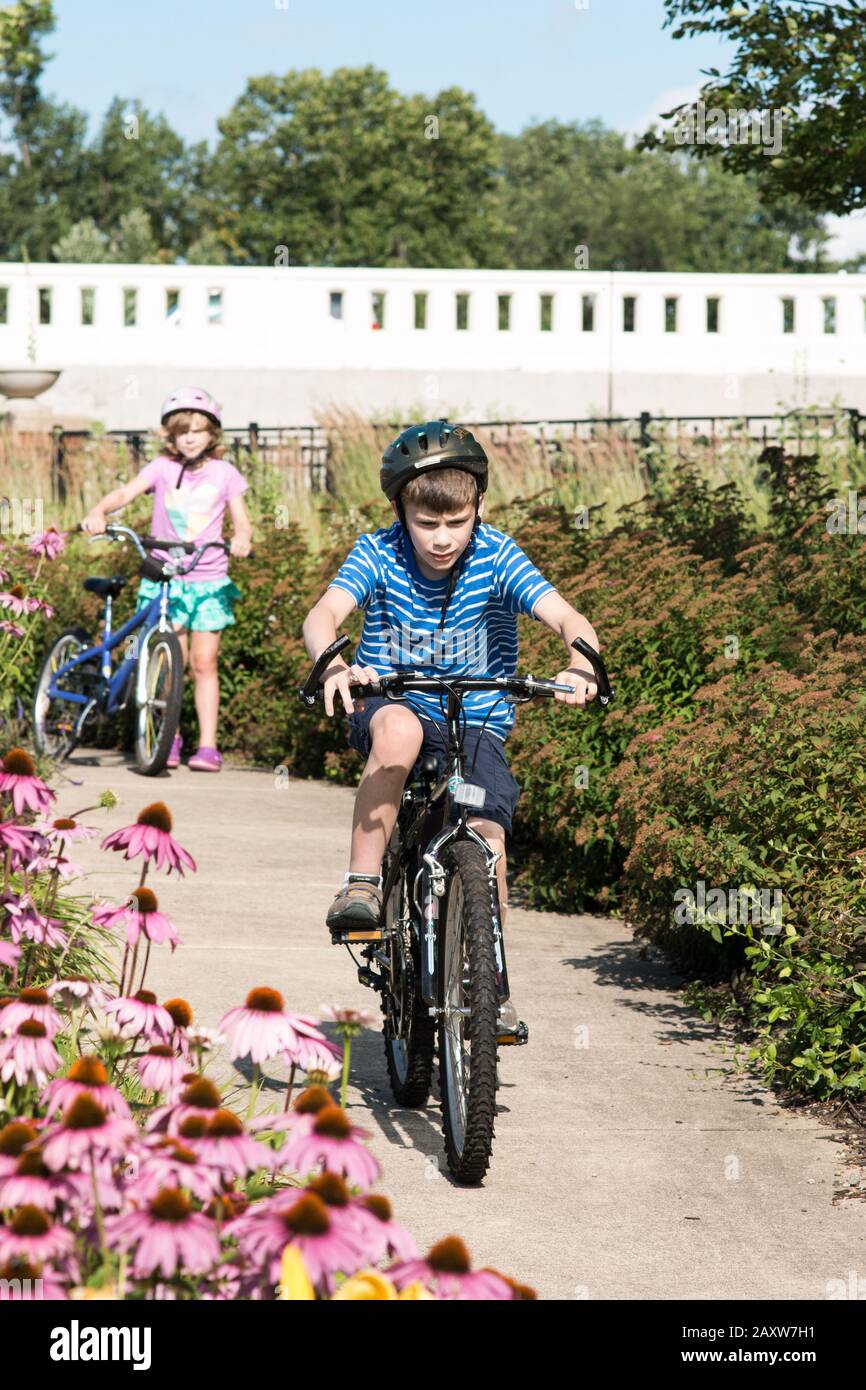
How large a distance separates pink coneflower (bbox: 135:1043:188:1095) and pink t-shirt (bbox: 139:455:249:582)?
23.9ft

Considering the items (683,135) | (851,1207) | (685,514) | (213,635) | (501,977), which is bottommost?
(851,1207)

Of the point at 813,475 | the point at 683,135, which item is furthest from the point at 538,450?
the point at 813,475

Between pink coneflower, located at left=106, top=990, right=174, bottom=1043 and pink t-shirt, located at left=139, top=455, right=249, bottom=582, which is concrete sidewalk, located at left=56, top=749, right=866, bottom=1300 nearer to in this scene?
pink coneflower, located at left=106, top=990, right=174, bottom=1043

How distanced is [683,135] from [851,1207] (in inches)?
337

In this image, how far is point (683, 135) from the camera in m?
11.6

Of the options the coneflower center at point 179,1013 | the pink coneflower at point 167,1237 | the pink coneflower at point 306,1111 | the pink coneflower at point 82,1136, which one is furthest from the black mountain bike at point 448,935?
the pink coneflower at point 167,1237

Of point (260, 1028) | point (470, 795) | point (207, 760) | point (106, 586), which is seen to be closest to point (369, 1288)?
point (260, 1028)

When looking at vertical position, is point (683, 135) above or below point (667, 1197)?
above

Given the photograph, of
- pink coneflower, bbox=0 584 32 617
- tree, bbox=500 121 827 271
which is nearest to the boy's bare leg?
pink coneflower, bbox=0 584 32 617

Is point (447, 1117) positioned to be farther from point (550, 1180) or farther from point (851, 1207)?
point (851, 1207)

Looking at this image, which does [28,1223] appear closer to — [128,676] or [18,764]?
[18,764]

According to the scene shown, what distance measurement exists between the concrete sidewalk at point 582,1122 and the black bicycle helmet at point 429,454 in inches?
63.3

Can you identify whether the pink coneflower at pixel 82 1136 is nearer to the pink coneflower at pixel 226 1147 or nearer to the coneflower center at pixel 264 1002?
the pink coneflower at pixel 226 1147
